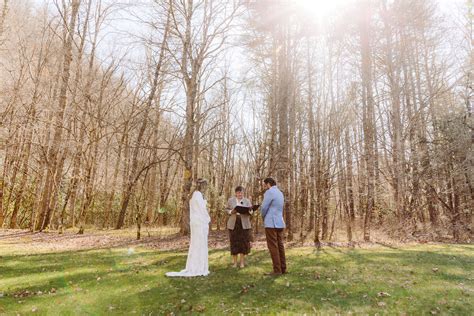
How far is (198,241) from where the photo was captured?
7547 mm

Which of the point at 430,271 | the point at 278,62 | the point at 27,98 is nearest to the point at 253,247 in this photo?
the point at 430,271

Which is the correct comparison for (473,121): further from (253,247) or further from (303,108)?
(253,247)

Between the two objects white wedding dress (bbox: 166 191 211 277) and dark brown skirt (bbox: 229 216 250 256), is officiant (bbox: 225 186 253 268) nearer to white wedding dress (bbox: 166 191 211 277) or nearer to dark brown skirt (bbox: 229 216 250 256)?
dark brown skirt (bbox: 229 216 250 256)

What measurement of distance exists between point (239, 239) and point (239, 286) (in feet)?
5.53

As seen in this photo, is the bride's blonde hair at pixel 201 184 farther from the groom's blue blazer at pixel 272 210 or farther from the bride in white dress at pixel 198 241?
the groom's blue blazer at pixel 272 210

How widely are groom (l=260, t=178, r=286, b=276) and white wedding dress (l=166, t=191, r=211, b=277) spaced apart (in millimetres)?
1487

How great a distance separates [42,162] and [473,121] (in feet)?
79.1

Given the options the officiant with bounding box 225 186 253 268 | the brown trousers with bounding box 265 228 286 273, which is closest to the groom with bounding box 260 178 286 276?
the brown trousers with bounding box 265 228 286 273

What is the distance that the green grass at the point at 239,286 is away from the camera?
5.11 m

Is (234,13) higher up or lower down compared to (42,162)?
higher up

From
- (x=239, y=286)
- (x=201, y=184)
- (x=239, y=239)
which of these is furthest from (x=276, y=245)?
(x=201, y=184)

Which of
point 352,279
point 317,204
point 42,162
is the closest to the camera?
point 352,279

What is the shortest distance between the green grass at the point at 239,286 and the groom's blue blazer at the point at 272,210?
1131 mm

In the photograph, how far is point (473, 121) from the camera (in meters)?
16.6
